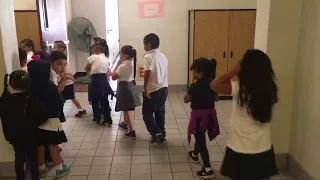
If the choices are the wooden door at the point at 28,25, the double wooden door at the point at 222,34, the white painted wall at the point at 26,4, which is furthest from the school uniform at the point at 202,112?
the white painted wall at the point at 26,4

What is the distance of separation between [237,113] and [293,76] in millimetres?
1098

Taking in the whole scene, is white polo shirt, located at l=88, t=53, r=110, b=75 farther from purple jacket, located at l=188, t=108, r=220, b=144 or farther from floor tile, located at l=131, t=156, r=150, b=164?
purple jacket, located at l=188, t=108, r=220, b=144

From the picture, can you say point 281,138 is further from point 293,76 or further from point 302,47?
point 302,47

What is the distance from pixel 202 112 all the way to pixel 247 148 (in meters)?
0.90

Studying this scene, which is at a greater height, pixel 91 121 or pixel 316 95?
pixel 316 95

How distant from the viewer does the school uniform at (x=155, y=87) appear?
3.53 m

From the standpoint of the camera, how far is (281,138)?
3113 mm

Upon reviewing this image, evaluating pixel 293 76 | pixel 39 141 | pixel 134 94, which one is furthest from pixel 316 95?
pixel 39 141

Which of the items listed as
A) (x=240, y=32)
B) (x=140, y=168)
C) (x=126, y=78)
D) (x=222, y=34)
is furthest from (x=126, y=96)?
(x=240, y=32)

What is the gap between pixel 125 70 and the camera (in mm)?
3771

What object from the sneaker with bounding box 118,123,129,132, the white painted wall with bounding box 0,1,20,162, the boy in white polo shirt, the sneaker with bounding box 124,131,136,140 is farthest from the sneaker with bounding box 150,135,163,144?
the white painted wall with bounding box 0,1,20,162

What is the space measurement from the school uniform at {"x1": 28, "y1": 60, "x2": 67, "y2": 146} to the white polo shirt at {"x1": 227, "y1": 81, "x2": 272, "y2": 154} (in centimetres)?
156

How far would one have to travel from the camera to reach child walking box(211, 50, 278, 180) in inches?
79.1

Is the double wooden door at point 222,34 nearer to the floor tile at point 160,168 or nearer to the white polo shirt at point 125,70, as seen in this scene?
the white polo shirt at point 125,70
